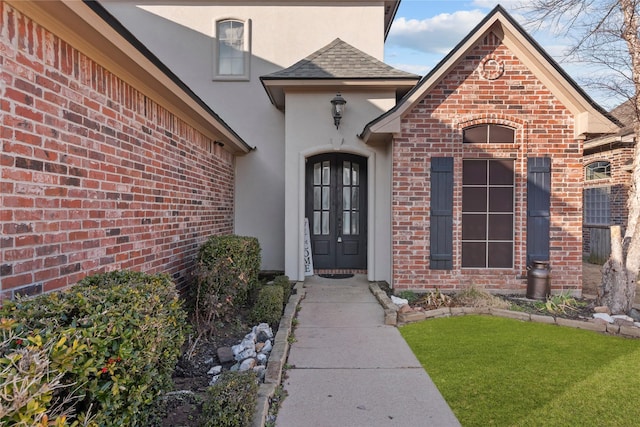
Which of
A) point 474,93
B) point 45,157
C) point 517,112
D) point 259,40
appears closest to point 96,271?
point 45,157

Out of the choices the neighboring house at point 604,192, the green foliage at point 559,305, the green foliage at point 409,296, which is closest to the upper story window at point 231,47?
the green foliage at point 409,296

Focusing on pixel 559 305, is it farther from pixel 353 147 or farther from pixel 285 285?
pixel 353 147

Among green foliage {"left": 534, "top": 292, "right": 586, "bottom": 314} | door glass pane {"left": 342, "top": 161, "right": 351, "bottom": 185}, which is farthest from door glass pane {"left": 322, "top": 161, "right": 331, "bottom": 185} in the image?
green foliage {"left": 534, "top": 292, "right": 586, "bottom": 314}

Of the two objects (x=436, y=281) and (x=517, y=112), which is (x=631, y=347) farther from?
(x=517, y=112)

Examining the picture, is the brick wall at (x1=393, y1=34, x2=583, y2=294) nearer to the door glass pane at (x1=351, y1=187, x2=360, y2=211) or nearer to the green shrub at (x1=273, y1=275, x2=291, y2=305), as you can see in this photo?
the door glass pane at (x1=351, y1=187, x2=360, y2=211)

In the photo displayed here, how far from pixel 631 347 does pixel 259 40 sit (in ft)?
31.2

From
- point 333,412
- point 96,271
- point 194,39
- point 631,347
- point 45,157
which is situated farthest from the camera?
point 194,39

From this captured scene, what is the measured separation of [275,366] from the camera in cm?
373

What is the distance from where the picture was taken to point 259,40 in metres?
9.64

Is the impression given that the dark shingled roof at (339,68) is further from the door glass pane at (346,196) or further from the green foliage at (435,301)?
the green foliage at (435,301)

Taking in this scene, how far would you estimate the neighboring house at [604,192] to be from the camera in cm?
1110

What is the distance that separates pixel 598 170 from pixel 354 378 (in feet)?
44.1

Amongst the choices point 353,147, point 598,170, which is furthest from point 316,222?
point 598,170

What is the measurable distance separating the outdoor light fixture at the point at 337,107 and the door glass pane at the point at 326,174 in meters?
1.15
